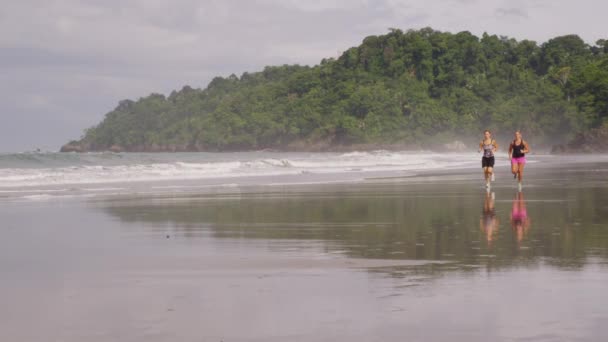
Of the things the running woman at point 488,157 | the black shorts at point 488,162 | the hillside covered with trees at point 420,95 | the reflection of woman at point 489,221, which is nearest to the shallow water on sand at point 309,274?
the reflection of woman at point 489,221

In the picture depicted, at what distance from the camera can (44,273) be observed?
827 centimetres

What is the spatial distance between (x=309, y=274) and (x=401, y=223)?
4.81 meters

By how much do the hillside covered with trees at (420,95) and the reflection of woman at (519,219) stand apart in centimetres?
8123

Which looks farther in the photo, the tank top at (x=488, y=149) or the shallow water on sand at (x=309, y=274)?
the tank top at (x=488, y=149)

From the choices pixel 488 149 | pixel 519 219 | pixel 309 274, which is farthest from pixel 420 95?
pixel 309 274

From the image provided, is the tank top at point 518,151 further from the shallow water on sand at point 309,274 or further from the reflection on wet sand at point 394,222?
the shallow water on sand at point 309,274

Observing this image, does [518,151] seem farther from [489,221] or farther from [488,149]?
[489,221]

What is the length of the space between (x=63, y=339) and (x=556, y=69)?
389ft

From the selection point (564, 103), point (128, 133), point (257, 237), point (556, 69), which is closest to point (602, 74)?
point (564, 103)

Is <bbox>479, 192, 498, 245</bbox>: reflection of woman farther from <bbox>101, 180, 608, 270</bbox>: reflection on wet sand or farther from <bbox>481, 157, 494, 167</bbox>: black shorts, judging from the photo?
<bbox>481, 157, 494, 167</bbox>: black shorts

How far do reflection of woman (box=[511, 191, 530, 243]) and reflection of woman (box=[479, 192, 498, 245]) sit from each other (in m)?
0.27

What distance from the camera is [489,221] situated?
41.3 feet

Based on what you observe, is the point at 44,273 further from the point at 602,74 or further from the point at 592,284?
the point at 602,74

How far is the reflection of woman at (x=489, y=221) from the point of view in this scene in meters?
10.9
